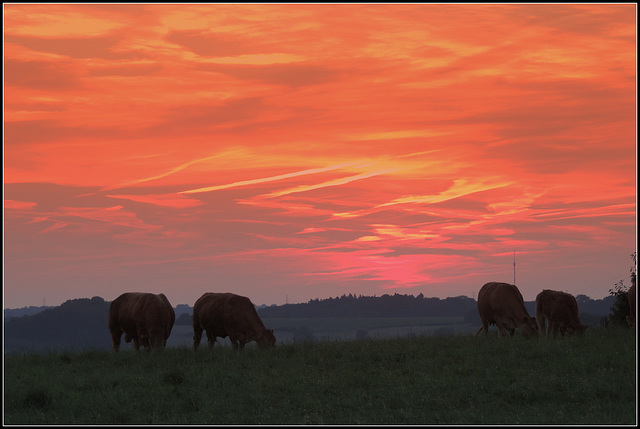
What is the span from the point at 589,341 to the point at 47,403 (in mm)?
16868

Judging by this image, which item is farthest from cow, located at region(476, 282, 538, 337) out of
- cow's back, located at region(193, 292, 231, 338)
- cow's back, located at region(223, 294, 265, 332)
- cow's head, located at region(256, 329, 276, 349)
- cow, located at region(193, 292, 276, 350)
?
cow's back, located at region(193, 292, 231, 338)

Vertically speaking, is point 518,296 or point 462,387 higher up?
point 518,296

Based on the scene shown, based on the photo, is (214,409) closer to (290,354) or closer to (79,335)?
(290,354)

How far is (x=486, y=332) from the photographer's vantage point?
3334 cm

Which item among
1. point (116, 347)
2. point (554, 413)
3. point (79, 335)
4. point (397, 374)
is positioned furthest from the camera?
point (79, 335)

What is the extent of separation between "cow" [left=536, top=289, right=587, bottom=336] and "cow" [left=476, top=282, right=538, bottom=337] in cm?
87

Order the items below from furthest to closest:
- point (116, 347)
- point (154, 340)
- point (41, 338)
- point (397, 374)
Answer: point (41, 338) < point (116, 347) < point (154, 340) < point (397, 374)

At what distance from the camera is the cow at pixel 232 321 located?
30172 millimetres

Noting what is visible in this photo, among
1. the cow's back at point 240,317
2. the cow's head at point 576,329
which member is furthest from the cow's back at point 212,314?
the cow's head at point 576,329

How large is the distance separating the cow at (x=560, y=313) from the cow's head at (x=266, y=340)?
1052 cm

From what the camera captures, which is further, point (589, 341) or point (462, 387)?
point (589, 341)

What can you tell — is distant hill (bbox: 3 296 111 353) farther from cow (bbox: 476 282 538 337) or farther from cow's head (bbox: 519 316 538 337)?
cow's head (bbox: 519 316 538 337)

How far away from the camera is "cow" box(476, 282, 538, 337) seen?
3125 centimetres

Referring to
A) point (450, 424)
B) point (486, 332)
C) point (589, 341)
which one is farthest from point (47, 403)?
point (486, 332)
